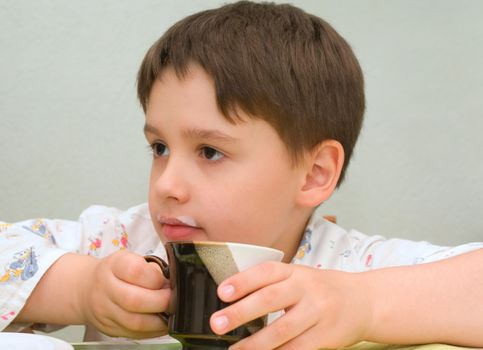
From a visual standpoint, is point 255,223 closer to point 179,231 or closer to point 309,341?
point 179,231

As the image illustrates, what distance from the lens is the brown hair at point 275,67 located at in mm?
879

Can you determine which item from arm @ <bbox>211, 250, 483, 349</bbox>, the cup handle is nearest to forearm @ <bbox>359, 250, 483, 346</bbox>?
arm @ <bbox>211, 250, 483, 349</bbox>

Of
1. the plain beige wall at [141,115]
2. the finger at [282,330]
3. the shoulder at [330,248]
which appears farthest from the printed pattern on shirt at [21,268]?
the plain beige wall at [141,115]

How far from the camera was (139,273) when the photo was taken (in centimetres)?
61

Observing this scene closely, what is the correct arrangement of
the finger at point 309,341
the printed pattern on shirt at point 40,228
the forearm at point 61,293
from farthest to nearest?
the printed pattern on shirt at point 40,228
the forearm at point 61,293
the finger at point 309,341

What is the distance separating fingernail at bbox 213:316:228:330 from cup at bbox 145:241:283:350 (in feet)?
0.05

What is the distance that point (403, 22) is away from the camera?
1.73 metres

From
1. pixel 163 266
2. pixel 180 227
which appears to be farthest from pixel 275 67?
pixel 163 266

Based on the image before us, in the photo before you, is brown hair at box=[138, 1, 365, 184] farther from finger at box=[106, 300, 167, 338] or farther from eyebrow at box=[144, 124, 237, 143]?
finger at box=[106, 300, 167, 338]

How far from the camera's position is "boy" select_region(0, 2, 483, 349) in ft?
1.97

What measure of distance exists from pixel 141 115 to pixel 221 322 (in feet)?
3.88

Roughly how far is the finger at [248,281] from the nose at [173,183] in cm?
29

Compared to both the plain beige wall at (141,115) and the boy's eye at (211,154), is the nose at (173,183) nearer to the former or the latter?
the boy's eye at (211,154)

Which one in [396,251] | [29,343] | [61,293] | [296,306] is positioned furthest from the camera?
[396,251]
